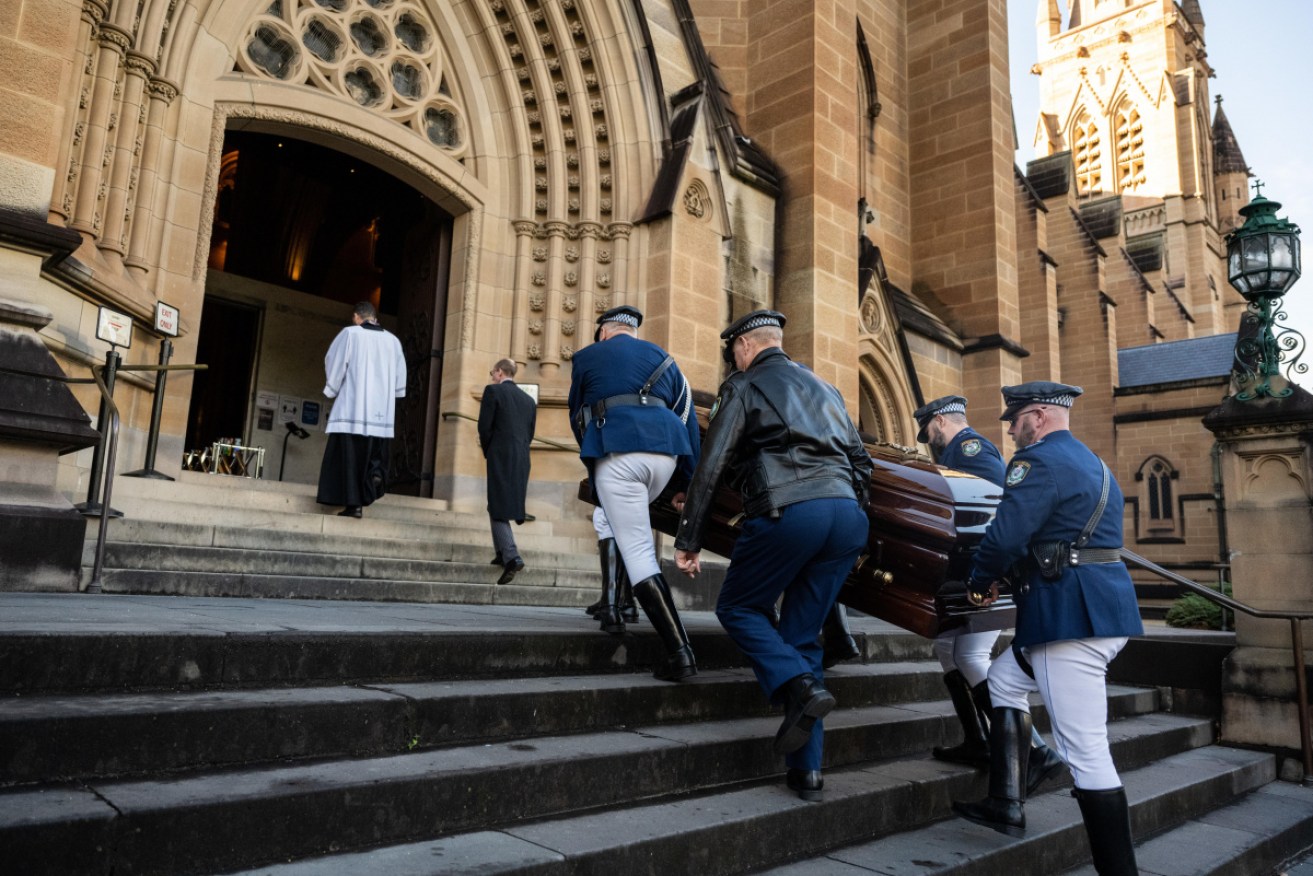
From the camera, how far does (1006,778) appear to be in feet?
11.4

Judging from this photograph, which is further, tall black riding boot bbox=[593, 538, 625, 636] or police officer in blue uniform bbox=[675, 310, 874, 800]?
tall black riding boot bbox=[593, 538, 625, 636]

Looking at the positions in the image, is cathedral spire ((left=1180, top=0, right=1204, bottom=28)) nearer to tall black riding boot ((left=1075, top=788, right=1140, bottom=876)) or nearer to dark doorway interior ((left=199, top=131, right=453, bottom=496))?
dark doorway interior ((left=199, top=131, right=453, bottom=496))

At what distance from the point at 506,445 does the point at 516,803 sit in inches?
174

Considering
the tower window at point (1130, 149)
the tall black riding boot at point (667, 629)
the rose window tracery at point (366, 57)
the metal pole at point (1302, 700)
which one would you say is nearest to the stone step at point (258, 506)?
the tall black riding boot at point (667, 629)

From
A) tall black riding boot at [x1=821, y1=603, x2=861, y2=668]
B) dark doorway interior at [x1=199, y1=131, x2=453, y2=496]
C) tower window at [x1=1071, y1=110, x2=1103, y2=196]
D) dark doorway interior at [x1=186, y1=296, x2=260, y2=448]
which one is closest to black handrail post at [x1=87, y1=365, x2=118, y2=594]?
tall black riding boot at [x1=821, y1=603, x2=861, y2=668]

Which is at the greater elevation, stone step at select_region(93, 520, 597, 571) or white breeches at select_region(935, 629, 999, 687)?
stone step at select_region(93, 520, 597, 571)

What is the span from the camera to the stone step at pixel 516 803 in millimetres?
2062

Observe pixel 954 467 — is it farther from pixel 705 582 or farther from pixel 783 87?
pixel 783 87

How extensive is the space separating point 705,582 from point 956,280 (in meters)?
9.24

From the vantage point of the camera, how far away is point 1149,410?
90.5 ft

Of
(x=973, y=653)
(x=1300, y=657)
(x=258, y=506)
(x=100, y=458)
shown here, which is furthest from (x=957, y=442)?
(x=258, y=506)

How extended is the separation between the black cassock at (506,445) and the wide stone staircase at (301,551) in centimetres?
50

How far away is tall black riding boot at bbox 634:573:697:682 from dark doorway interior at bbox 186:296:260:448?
10.5 meters

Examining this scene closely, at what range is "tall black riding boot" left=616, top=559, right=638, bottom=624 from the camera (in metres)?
4.55
